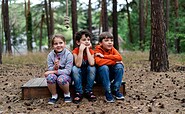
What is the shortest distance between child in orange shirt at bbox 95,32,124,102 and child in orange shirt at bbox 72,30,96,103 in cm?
13

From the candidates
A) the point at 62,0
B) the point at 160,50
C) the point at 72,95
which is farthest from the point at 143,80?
the point at 62,0

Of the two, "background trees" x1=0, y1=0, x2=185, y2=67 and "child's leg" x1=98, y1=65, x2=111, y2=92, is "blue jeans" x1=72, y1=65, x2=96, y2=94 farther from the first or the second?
"background trees" x1=0, y1=0, x2=185, y2=67

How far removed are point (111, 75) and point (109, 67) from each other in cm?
15

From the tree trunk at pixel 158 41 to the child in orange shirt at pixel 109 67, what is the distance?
3.39 m

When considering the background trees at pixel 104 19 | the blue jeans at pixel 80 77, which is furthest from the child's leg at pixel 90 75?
the background trees at pixel 104 19

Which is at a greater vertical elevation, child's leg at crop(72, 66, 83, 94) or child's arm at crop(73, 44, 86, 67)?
child's arm at crop(73, 44, 86, 67)

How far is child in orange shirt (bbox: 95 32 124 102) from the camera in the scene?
4.50m

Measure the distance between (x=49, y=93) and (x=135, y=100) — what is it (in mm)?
1435

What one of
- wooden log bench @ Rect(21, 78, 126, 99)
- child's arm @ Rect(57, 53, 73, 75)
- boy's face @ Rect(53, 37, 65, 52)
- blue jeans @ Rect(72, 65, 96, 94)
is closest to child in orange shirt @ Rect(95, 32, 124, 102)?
blue jeans @ Rect(72, 65, 96, 94)

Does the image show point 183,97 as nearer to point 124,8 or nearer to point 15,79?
point 15,79

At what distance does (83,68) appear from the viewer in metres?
4.64

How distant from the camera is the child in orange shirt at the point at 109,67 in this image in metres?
4.50

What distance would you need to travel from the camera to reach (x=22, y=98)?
4.87 m

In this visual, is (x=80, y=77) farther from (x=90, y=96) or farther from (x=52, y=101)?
(x=52, y=101)
